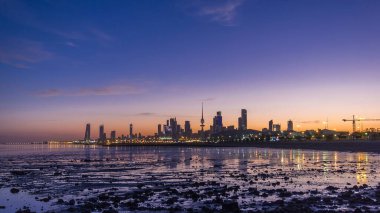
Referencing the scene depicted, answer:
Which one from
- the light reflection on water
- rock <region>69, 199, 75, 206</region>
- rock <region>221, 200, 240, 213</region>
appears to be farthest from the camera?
the light reflection on water

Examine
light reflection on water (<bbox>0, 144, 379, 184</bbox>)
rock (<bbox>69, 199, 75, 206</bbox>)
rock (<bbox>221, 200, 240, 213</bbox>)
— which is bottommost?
light reflection on water (<bbox>0, 144, 379, 184</bbox>)

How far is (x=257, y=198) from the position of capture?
24.6m

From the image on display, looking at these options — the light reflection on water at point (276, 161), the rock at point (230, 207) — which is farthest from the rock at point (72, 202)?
the light reflection on water at point (276, 161)

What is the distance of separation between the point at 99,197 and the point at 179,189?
655 cm

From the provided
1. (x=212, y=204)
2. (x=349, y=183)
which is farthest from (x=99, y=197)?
(x=349, y=183)

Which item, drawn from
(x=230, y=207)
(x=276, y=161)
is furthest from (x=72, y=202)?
(x=276, y=161)

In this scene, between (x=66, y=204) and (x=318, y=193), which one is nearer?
(x=66, y=204)

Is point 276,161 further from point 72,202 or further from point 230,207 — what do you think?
point 72,202

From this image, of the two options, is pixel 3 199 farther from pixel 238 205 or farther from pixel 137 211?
pixel 238 205

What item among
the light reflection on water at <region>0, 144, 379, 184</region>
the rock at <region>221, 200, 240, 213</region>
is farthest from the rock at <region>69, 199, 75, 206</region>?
the light reflection on water at <region>0, 144, 379, 184</region>

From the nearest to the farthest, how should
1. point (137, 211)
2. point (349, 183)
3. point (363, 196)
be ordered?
point (137, 211) < point (363, 196) < point (349, 183)

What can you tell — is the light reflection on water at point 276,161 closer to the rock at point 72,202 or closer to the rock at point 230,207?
the rock at point 230,207

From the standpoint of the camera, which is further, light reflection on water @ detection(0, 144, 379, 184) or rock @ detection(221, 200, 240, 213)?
light reflection on water @ detection(0, 144, 379, 184)

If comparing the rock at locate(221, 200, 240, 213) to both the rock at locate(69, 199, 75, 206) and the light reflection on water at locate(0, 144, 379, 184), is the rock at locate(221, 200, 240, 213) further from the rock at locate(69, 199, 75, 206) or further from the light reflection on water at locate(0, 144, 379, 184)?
the light reflection on water at locate(0, 144, 379, 184)
